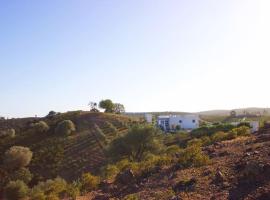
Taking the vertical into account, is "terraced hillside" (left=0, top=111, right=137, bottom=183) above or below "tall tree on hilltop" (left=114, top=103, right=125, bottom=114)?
below

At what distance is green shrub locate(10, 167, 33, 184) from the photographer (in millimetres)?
47422

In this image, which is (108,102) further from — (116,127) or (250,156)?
(250,156)

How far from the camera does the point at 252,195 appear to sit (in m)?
9.42

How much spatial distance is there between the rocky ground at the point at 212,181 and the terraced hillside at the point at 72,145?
30.4 m

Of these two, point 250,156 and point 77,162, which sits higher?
point 250,156

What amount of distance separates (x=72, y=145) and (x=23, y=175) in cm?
1295

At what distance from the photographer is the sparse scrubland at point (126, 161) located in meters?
11.5

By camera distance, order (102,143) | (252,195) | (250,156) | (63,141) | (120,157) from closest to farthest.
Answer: (252,195), (250,156), (120,157), (102,143), (63,141)

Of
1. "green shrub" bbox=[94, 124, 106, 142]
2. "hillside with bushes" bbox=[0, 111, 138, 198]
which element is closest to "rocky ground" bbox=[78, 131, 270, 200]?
"hillside with bushes" bbox=[0, 111, 138, 198]

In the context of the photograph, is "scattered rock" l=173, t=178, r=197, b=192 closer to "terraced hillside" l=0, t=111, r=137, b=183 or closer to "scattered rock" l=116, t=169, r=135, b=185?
"scattered rock" l=116, t=169, r=135, b=185

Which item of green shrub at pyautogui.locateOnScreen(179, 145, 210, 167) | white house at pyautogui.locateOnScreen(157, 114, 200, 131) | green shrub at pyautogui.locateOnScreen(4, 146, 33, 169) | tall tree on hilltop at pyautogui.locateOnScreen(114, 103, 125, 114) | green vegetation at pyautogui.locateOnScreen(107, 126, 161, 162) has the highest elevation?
tall tree on hilltop at pyautogui.locateOnScreen(114, 103, 125, 114)

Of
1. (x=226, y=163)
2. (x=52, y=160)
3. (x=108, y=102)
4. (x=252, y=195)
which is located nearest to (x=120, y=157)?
(x=52, y=160)

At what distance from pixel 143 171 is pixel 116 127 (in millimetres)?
53595

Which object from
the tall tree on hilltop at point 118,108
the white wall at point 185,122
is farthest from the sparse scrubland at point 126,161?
the white wall at point 185,122
